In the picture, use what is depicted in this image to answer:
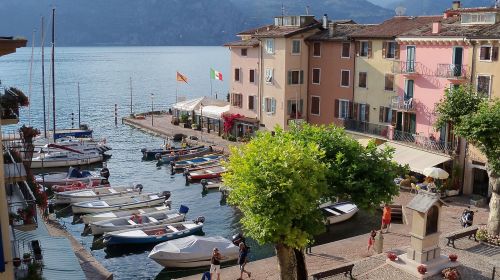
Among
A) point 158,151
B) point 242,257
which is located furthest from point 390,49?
point 242,257

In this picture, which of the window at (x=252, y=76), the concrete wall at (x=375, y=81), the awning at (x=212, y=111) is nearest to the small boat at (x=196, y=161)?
the window at (x=252, y=76)

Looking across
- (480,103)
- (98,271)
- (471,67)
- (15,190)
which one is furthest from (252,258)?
(471,67)

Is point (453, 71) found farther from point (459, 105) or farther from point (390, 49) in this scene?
point (390, 49)

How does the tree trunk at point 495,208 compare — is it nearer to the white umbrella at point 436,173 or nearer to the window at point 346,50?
the white umbrella at point 436,173

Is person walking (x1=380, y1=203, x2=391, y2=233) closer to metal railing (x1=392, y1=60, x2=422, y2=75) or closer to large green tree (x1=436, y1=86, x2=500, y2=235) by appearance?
large green tree (x1=436, y1=86, x2=500, y2=235)

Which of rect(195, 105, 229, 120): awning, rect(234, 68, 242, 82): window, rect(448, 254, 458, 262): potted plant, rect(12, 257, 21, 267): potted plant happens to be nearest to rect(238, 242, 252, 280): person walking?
rect(448, 254, 458, 262): potted plant

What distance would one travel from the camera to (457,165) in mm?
44938

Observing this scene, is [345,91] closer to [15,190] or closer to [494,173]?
[494,173]

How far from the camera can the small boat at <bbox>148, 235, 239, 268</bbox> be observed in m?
33.3

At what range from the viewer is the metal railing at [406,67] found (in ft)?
164

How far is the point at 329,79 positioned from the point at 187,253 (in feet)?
108

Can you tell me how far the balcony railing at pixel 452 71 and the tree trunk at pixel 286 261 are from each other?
26.3 m

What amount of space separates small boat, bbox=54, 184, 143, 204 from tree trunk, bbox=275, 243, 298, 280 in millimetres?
25256

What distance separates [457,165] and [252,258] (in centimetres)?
1946
